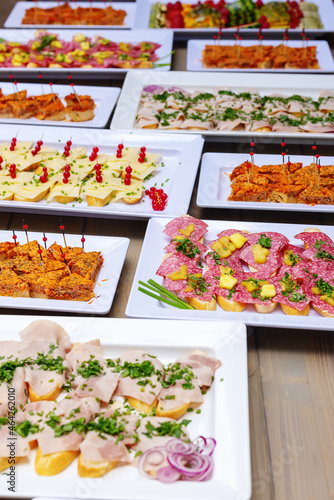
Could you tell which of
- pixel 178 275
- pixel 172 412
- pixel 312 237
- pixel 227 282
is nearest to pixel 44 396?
pixel 172 412

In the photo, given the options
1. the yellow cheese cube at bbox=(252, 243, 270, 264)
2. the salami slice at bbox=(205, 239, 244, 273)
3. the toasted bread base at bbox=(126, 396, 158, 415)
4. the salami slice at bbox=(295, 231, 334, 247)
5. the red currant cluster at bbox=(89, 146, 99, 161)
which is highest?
the red currant cluster at bbox=(89, 146, 99, 161)

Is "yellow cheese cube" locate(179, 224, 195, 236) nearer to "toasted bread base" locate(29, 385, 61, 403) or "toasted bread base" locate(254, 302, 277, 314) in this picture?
"toasted bread base" locate(254, 302, 277, 314)

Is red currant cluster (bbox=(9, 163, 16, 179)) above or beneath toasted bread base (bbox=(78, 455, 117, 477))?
above

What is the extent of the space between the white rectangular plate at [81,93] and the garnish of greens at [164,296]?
5.21 ft

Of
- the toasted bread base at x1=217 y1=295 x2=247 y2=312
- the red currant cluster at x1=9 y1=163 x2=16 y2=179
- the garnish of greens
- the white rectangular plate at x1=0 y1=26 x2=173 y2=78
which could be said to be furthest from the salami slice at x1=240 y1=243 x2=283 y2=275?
the white rectangular plate at x1=0 y1=26 x2=173 y2=78

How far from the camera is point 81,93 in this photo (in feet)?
13.1

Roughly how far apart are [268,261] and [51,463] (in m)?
1.32

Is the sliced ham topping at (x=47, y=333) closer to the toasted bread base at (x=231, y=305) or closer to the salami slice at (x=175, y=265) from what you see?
the salami slice at (x=175, y=265)

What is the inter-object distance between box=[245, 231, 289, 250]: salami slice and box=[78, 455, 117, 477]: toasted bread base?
130 cm

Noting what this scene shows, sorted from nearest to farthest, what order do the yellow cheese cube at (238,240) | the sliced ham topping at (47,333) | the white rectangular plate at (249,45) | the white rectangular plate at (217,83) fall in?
the sliced ham topping at (47,333) < the yellow cheese cube at (238,240) < the white rectangular plate at (217,83) < the white rectangular plate at (249,45)

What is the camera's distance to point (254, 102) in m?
3.72

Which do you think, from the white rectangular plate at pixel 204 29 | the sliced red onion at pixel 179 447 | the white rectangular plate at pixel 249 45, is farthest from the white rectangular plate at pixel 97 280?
the white rectangular plate at pixel 204 29

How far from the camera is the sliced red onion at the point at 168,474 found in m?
1.66

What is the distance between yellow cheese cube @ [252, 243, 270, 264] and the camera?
2.50 meters
